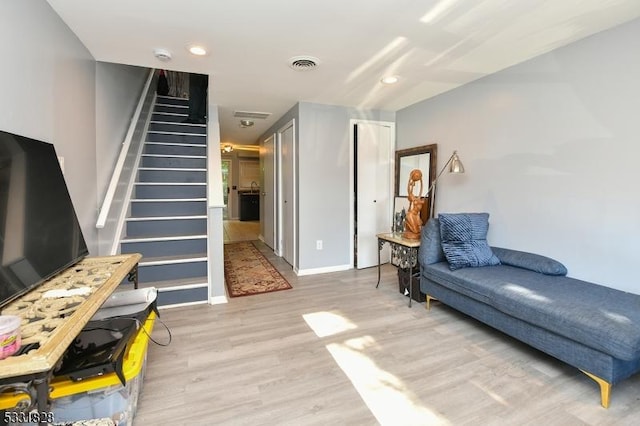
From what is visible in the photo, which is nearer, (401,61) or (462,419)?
(462,419)

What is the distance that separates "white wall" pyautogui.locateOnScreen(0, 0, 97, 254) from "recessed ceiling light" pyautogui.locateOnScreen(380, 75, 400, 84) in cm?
249

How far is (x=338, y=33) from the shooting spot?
2049 mm

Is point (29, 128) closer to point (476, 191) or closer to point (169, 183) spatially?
point (169, 183)

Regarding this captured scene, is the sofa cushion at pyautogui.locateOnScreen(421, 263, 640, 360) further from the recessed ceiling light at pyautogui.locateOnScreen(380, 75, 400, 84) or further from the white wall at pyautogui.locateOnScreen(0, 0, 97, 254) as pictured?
the white wall at pyautogui.locateOnScreen(0, 0, 97, 254)

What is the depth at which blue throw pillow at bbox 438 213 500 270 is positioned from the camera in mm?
2545

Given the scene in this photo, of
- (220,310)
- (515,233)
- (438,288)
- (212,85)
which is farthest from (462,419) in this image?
(212,85)

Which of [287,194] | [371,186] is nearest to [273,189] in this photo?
[287,194]

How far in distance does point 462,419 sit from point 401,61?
2527 millimetres

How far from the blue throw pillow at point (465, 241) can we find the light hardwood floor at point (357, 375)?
1.76 feet

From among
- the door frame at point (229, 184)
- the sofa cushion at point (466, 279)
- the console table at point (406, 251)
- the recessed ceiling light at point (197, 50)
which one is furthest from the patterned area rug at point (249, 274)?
the door frame at point (229, 184)

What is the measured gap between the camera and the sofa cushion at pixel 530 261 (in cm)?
230

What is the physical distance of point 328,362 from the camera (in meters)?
1.99

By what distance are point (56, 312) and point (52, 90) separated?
1.44m

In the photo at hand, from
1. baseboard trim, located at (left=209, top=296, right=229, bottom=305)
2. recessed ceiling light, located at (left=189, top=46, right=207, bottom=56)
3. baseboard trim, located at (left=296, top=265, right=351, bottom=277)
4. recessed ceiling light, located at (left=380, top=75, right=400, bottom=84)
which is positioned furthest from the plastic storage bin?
recessed ceiling light, located at (left=380, top=75, right=400, bottom=84)
